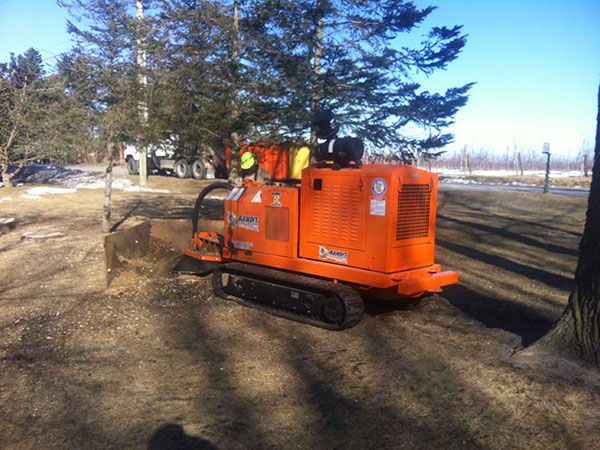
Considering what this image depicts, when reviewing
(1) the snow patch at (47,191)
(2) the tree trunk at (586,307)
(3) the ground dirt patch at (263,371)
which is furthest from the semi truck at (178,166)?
(2) the tree trunk at (586,307)

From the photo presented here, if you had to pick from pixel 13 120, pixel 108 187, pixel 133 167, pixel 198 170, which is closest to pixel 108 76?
pixel 108 187

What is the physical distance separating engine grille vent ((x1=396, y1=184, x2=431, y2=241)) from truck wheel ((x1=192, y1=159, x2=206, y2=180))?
21.9m

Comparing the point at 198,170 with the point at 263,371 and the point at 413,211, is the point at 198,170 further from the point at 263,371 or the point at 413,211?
the point at 263,371

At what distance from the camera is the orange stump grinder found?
596 centimetres

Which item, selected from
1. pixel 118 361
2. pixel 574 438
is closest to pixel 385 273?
pixel 574 438

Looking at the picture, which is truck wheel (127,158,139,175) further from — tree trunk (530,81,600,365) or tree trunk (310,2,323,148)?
tree trunk (530,81,600,365)

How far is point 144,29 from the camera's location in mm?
11328

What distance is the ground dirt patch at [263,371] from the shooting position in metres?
3.86

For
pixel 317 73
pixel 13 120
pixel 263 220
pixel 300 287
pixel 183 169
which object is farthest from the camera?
pixel 183 169

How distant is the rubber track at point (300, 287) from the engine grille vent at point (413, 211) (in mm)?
915

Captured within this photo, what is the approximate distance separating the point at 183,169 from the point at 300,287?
23.7m

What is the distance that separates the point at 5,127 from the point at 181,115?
10.9m

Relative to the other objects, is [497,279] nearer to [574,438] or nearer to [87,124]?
[574,438]

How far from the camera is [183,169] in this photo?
95.0 feet
